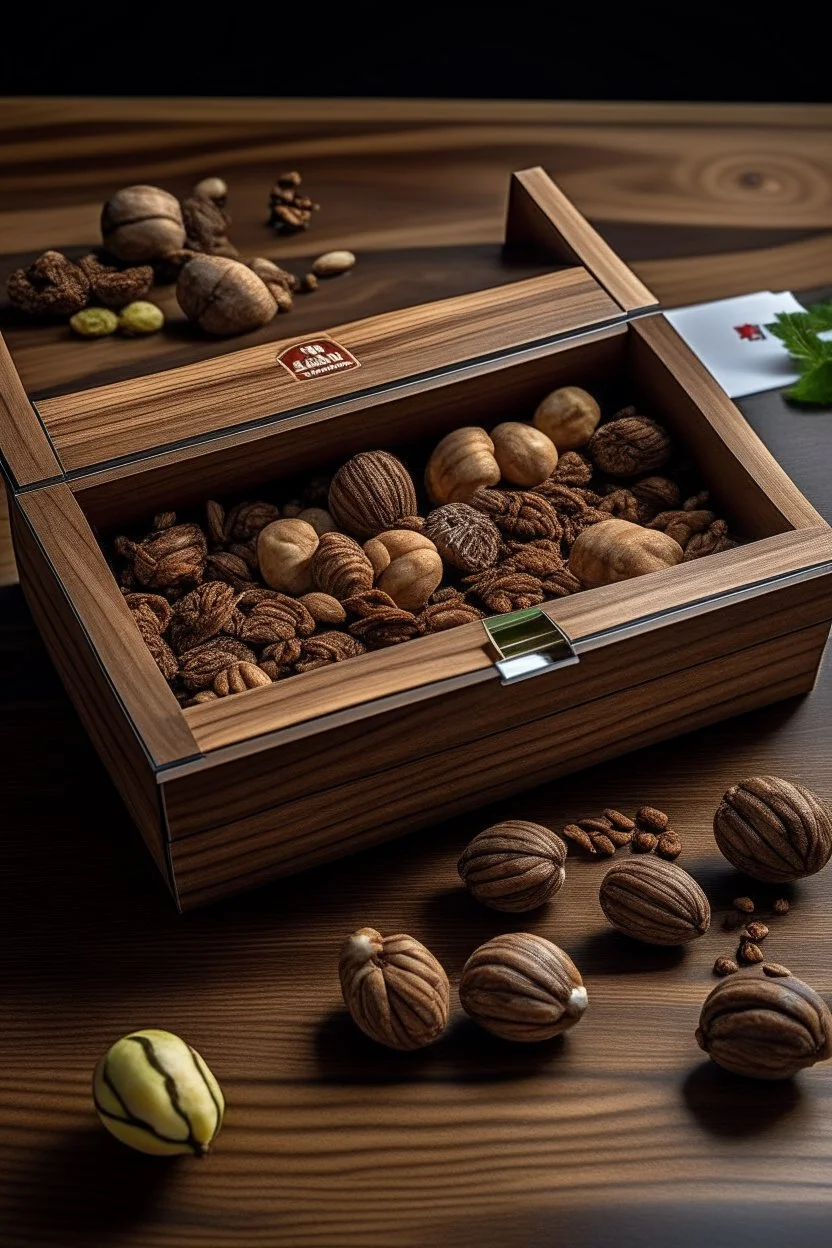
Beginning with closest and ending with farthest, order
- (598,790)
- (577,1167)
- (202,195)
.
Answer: (577,1167)
(598,790)
(202,195)

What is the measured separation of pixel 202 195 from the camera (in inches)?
68.7

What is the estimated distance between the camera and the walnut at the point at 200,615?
124 centimetres

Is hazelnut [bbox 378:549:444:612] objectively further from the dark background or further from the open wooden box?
the dark background

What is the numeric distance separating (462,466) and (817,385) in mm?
452

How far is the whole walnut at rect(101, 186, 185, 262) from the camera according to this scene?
163 centimetres

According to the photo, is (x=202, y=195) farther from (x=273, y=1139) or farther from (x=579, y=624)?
(x=273, y=1139)

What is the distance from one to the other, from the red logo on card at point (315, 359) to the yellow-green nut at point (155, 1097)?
60 cm

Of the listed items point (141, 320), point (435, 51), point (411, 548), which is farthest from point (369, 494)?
point (435, 51)

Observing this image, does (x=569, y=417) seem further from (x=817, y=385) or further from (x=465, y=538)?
(x=817, y=385)

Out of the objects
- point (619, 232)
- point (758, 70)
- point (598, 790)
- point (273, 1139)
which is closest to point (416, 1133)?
point (273, 1139)

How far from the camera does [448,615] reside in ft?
4.05

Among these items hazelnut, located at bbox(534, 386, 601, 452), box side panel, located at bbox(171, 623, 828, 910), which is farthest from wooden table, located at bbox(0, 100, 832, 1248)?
hazelnut, located at bbox(534, 386, 601, 452)

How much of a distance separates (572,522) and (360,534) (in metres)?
0.18

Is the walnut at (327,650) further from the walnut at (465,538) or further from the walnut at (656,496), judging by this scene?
the walnut at (656,496)
